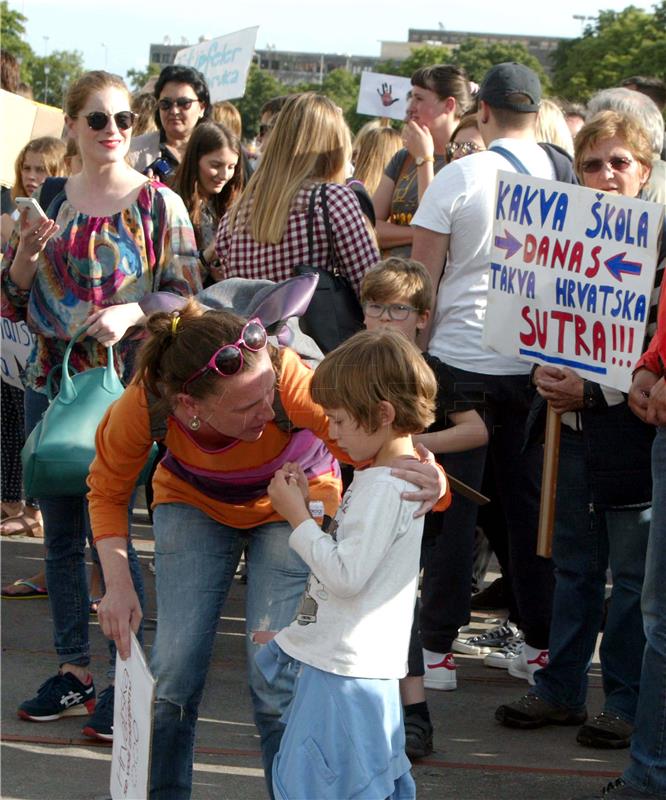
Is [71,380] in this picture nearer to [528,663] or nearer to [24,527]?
[528,663]

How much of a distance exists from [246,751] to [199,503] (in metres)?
1.25

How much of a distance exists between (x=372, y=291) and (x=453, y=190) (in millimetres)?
604

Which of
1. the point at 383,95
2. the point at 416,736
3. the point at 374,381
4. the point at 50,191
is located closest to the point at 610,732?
the point at 416,736

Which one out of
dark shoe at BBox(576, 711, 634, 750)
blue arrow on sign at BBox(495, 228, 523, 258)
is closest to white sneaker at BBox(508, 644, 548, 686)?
dark shoe at BBox(576, 711, 634, 750)

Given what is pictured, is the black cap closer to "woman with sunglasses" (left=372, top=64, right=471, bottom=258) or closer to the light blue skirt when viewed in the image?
"woman with sunglasses" (left=372, top=64, right=471, bottom=258)

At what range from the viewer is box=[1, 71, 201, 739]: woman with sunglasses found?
14.9 feet

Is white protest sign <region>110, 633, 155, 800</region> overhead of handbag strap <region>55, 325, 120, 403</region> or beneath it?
beneath

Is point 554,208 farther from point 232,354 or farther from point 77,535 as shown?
point 77,535

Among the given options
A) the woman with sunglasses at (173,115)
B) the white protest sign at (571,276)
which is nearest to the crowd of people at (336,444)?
the white protest sign at (571,276)

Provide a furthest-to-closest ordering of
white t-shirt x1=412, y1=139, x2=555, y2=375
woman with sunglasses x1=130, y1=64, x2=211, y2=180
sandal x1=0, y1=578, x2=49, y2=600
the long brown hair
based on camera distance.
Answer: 1. woman with sunglasses x1=130, y1=64, x2=211, y2=180
2. the long brown hair
3. sandal x1=0, y1=578, x2=49, y2=600
4. white t-shirt x1=412, y1=139, x2=555, y2=375

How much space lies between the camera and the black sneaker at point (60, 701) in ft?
A: 15.1

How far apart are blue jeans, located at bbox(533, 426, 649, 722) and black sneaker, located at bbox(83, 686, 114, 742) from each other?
1487 millimetres

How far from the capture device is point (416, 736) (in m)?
4.37

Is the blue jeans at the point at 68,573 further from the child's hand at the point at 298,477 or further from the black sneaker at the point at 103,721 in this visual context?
the child's hand at the point at 298,477
